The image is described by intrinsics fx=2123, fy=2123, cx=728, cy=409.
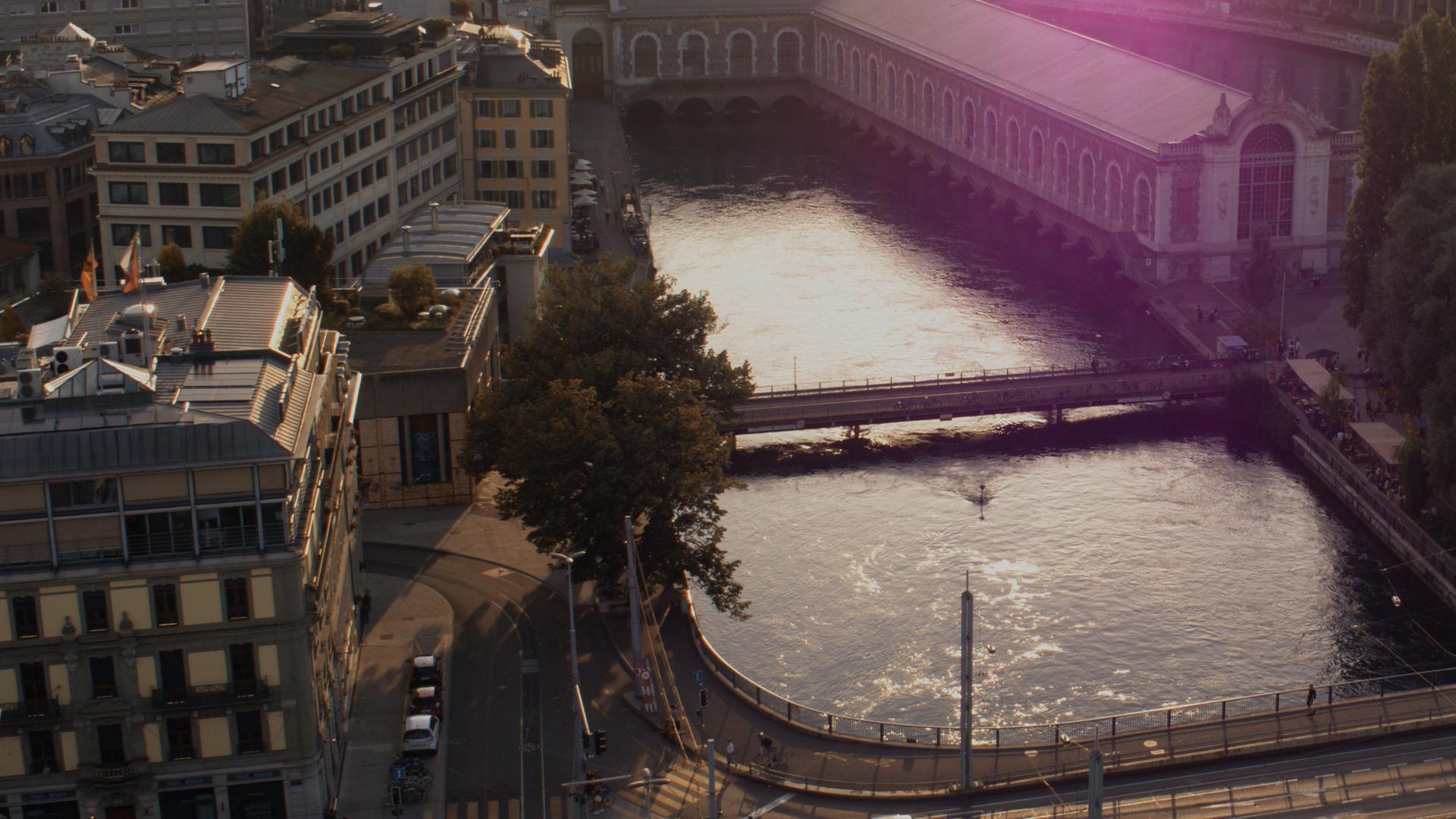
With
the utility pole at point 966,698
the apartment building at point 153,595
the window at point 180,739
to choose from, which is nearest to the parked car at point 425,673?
the apartment building at point 153,595

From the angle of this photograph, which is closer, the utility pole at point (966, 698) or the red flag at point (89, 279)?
the utility pole at point (966, 698)

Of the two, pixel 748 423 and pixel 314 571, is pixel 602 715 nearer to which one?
pixel 314 571

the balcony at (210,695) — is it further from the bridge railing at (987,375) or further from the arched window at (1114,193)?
the arched window at (1114,193)

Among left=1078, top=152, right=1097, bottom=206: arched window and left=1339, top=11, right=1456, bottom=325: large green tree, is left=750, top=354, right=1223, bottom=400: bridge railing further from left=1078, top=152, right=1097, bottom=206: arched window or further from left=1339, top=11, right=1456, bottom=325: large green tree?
left=1078, top=152, right=1097, bottom=206: arched window

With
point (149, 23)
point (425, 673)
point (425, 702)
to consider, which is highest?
point (149, 23)

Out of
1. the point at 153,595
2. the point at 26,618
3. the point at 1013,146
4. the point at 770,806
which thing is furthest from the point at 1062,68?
the point at 26,618

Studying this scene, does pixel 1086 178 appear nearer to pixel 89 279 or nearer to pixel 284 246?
pixel 284 246

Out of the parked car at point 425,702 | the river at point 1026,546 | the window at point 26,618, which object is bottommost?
the river at point 1026,546
